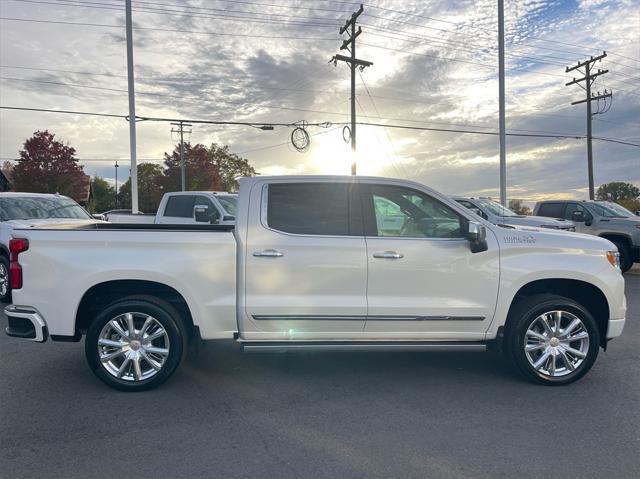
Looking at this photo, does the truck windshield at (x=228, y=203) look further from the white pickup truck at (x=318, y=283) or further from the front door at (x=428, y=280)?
the front door at (x=428, y=280)

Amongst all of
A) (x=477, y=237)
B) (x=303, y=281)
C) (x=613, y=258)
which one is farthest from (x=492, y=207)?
(x=303, y=281)

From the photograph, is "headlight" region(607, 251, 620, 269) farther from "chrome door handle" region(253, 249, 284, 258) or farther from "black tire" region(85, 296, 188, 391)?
"black tire" region(85, 296, 188, 391)

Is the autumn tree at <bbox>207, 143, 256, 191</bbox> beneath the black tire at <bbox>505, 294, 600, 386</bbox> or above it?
above

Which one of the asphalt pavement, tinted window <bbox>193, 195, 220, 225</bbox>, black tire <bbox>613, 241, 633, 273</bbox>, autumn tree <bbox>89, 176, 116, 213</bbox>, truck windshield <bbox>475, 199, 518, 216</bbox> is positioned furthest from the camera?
autumn tree <bbox>89, 176, 116, 213</bbox>

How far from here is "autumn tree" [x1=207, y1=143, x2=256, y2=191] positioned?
2542 inches

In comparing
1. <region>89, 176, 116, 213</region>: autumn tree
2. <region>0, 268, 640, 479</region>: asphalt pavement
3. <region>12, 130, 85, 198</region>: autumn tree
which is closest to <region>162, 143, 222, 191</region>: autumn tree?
<region>12, 130, 85, 198</region>: autumn tree

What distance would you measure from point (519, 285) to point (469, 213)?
2.62 feet

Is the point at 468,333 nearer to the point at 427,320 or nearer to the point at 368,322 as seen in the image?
the point at 427,320

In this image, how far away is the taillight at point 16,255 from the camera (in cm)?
438

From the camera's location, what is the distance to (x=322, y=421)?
12.7 ft

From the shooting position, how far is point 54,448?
345 cm

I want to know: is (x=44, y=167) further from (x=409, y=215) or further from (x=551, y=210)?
(x=409, y=215)

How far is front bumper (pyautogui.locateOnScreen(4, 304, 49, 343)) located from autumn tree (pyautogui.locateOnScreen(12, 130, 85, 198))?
44.7 meters

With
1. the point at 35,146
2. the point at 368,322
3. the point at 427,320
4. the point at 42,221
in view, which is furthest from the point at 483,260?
the point at 35,146
